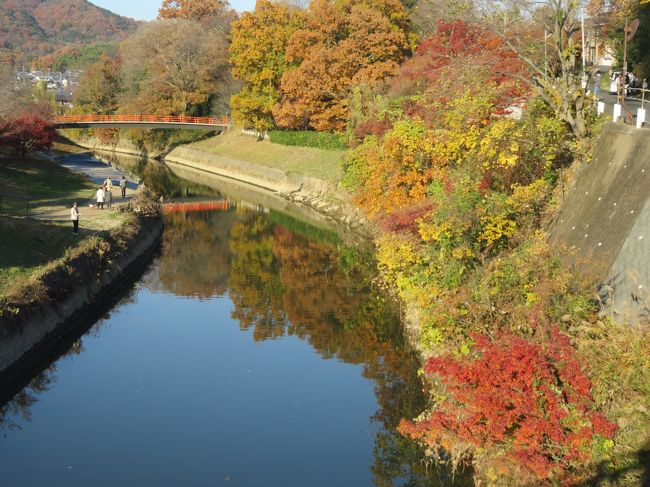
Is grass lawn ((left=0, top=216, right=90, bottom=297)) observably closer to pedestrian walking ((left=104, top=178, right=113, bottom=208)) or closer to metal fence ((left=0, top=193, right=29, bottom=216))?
metal fence ((left=0, top=193, right=29, bottom=216))

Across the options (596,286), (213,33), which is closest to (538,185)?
(596,286)

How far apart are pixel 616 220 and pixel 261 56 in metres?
60.5

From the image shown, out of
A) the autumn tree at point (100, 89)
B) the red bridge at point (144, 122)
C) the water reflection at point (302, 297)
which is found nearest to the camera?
the water reflection at point (302, 297)

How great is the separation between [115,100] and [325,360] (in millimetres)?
90945

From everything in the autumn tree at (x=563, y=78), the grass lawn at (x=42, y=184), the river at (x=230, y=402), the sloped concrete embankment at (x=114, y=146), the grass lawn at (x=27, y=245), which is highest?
the autumn tree at (x=563, y=78)

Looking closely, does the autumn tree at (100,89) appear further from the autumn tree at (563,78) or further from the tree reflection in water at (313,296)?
the autumn tree at (563,78)

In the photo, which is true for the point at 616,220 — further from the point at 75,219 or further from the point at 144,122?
the point at 144,122

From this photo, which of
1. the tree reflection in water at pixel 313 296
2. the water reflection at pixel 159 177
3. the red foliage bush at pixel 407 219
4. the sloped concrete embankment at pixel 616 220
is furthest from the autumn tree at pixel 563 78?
the water reflection at pixel 159 177

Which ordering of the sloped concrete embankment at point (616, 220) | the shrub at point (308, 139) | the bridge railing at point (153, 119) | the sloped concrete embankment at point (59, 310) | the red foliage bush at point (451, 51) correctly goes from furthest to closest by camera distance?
the bridge railing at point (153, 119), the shrub at point (308, 139), the red foliage bush at point (451, 51), the sloped concrete embankment at point (59, 310), the sloped concrete embankment at point (616, 220)

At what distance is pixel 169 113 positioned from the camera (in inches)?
3799

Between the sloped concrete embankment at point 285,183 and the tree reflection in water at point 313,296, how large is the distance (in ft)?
11.2

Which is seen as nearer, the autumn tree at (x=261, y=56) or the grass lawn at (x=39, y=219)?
the grass lawn at (x=39, y=219)

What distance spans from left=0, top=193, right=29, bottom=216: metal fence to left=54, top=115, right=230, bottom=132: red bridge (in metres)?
39.4

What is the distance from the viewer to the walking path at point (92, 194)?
43.9 meters
